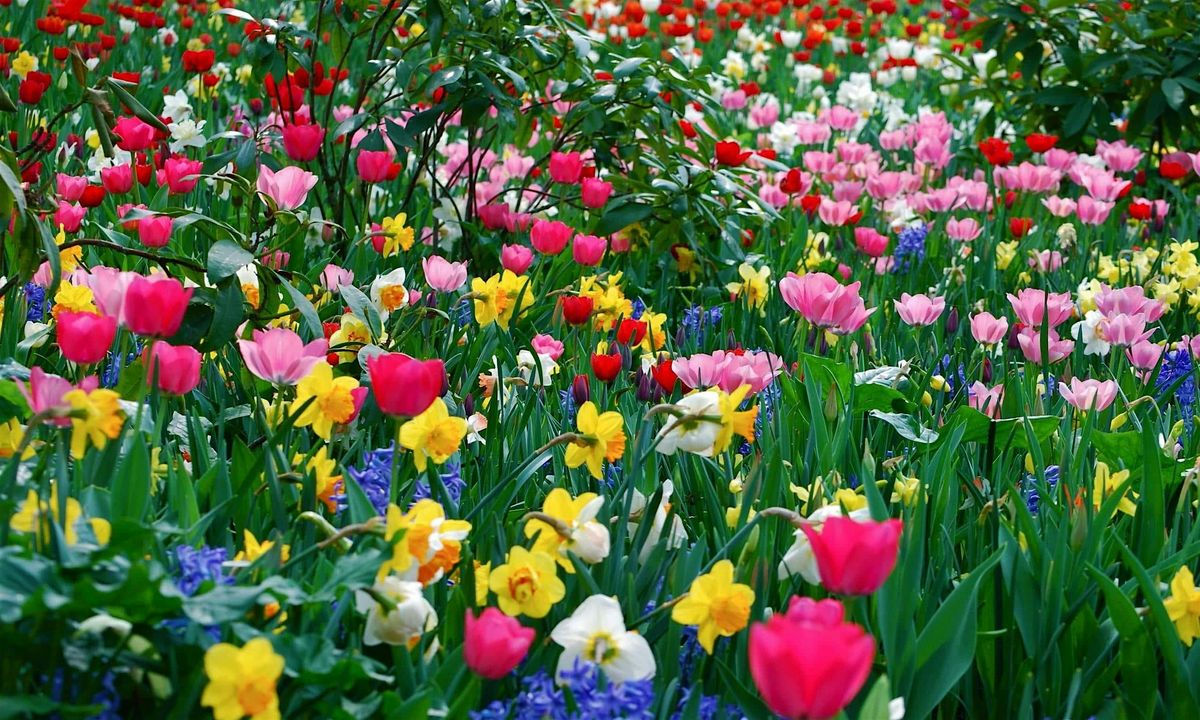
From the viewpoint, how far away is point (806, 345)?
246 centimetres

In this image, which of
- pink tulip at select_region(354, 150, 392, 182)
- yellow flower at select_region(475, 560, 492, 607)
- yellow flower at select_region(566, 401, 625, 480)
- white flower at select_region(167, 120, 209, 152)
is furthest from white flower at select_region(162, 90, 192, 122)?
yellow flower at select_region(475, 560, 492, 607)

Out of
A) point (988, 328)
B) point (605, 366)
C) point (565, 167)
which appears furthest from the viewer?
point (565, 167)

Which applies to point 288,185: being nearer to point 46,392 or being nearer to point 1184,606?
point 46,392

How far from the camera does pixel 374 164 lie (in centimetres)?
269

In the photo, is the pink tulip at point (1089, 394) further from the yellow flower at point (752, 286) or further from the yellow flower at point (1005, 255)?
the yellow flower at point (1005, 255)

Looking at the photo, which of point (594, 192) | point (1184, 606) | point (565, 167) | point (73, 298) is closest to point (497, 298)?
point (73, 298)

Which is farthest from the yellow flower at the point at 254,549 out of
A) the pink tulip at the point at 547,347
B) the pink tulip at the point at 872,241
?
the pink tulip at the point at 872,241

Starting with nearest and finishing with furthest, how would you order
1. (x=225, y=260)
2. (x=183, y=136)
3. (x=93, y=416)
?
(x=93, y=416) < (x=225, y=260) < (x=183, y=136)

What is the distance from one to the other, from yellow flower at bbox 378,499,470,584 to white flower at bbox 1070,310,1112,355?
1535 mm

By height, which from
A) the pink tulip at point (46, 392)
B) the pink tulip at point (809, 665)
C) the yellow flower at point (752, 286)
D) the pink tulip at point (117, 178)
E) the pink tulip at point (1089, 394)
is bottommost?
the yellow flower at point (752, 286)

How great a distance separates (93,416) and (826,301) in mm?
1158

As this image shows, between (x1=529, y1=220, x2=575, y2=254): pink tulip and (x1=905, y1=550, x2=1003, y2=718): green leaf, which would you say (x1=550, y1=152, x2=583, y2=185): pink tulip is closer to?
(x1=529, y1=220, x2=575, y2=254): pink tulip

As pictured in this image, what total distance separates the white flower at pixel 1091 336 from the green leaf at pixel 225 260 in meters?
1.46

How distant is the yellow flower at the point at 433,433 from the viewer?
1.30 m
